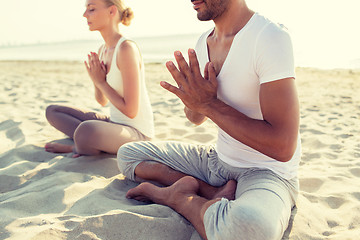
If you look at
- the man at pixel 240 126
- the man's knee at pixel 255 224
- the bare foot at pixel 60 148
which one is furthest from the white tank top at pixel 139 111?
the man's knee at pixel 255 224

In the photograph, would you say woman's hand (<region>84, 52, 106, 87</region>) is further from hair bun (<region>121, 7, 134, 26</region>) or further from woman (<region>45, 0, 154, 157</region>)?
hair bun (<region>121, 7, 134, 26</region>)

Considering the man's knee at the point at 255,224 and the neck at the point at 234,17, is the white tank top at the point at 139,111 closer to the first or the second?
the neck at the point at 234,17

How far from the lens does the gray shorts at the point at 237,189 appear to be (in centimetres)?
159

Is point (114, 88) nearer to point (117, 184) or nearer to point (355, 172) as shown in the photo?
point (117, 184)

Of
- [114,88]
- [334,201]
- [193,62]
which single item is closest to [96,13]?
[114,88]

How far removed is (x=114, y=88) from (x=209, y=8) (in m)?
1.51

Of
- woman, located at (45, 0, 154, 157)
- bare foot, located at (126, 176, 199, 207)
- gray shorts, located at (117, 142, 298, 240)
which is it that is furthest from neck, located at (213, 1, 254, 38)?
woman, located at (45, 0, 154, 157)

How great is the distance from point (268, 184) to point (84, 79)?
7.39m

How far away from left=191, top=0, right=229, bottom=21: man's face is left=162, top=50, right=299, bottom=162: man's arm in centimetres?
36

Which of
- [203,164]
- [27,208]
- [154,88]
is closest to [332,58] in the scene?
[154,88]

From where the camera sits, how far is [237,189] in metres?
2.00

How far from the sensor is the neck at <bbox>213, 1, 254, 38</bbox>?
79.3 inches

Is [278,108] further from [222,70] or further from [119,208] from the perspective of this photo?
[119,208]

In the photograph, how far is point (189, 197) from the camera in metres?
2.07
